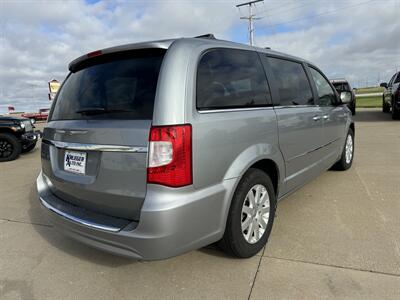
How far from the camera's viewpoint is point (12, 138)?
8.57 m

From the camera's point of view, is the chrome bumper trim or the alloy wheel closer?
the chrome bumper trim

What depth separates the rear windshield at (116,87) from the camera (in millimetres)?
2334

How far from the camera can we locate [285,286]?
98.3 inches

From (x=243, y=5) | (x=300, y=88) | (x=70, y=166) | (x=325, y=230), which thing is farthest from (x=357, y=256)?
(x=243, y=5)

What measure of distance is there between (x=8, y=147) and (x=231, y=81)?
7780 millimetres

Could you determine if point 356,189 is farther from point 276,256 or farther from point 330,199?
point 276,256

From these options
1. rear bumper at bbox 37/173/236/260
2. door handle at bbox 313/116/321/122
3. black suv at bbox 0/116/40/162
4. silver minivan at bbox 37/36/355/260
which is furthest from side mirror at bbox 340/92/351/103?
black suv at bbox 0/116/40/162

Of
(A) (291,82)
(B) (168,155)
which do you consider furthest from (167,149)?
(A) (291,82)

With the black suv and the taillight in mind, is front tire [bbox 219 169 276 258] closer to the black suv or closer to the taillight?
the taillight

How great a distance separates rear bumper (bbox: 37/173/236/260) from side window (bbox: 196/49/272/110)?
64 centimetres

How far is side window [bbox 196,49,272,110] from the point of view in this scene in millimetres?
2475

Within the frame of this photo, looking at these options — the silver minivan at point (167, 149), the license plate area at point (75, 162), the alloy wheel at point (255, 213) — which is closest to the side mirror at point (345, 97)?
the silver minivan at point (167, 149)

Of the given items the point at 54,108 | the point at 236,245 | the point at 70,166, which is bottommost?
the point at 236,245

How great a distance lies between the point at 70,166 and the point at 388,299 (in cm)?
249
